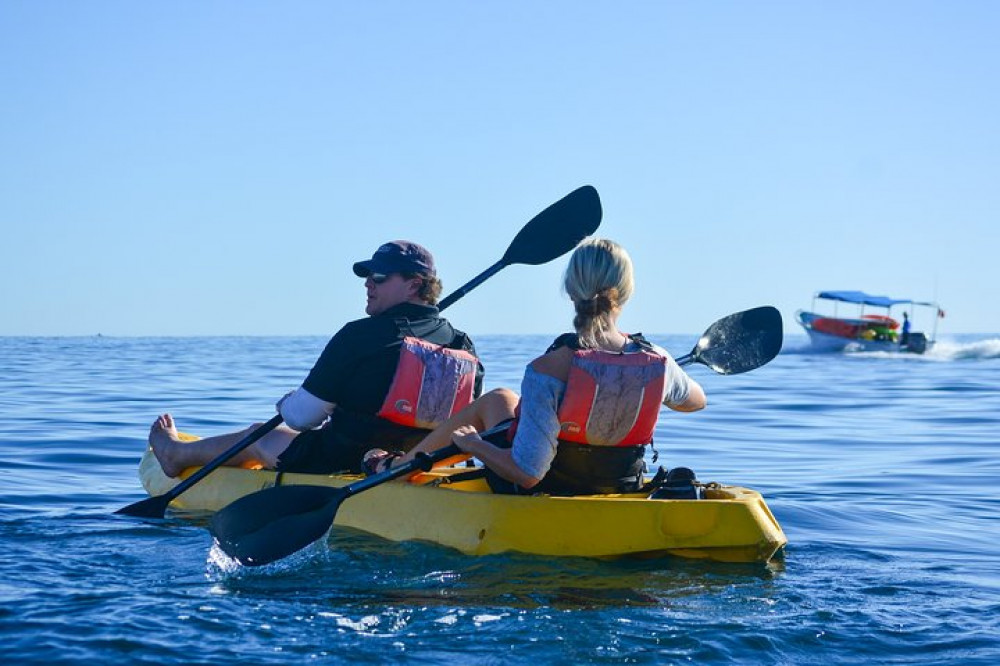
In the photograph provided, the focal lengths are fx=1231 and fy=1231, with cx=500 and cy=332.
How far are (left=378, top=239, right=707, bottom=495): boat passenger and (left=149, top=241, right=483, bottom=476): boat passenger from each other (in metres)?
0.77

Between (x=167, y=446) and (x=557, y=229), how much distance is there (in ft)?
8.71

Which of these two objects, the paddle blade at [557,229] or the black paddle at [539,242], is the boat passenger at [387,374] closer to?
the black paddle at [539,242]

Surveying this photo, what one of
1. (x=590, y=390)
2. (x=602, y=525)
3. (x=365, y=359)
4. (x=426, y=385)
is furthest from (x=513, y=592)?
(x=365, y=359)

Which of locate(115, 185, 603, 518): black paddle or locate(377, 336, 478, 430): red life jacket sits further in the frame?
locate(115, 185, 603, 518): black paddle

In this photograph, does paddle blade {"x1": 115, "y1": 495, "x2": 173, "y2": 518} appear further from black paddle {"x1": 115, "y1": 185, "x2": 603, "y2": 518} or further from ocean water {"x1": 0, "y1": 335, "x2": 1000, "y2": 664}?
ocean water {"x1": 0, "y1": 335, "x2": 1000, "y2": 664}

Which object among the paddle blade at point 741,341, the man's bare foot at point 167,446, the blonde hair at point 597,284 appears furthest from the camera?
the man's bare foot at point 167,446

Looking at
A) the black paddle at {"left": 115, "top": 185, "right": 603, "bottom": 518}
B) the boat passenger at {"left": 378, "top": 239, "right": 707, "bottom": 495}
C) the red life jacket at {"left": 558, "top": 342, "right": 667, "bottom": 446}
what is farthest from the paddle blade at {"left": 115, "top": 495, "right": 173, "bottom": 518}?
the red life jacket at {"left": 558, "top": 342, "right": 667, "bottom": 446}

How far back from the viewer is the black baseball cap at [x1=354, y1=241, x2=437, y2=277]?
6129mm

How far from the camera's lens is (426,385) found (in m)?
6.03

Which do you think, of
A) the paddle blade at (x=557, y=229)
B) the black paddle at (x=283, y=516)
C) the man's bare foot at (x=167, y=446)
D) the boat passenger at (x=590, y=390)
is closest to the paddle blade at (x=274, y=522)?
the black paddle at (x=283, y=516)

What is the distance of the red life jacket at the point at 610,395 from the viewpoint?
502 centimetres

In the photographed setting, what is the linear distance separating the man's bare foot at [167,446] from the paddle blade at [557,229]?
2242mm

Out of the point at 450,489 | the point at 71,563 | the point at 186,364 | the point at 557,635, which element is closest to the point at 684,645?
the point at 557,635

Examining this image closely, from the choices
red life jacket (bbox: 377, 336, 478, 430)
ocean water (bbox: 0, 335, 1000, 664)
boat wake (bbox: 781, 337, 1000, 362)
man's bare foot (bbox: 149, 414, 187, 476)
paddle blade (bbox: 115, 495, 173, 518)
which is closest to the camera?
→ ocean water (bbox: 0, 335, 1000, 664)
